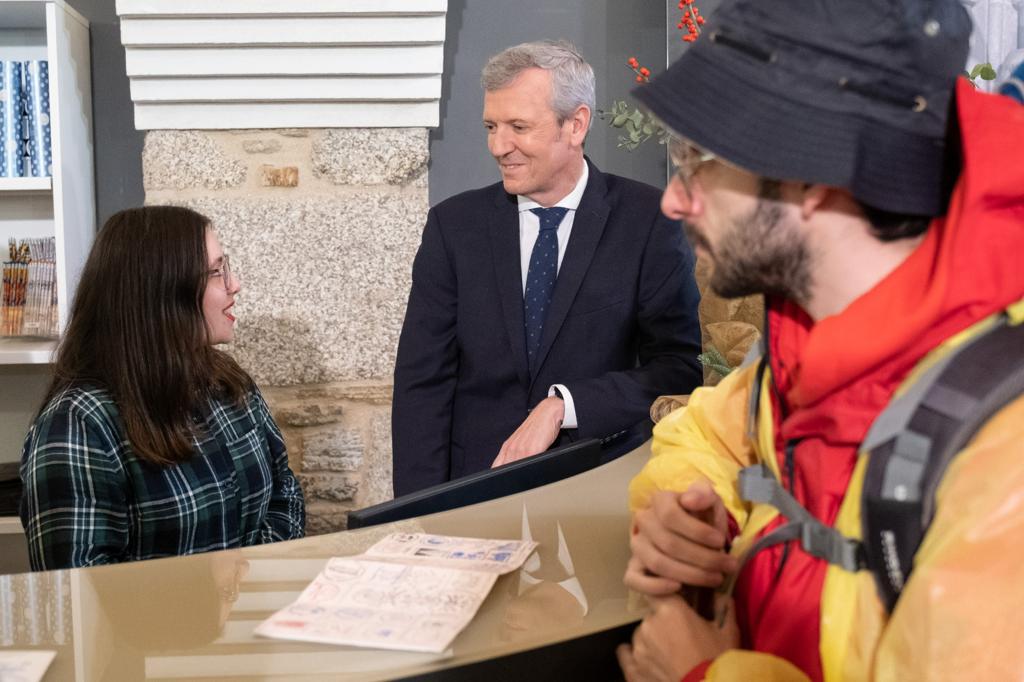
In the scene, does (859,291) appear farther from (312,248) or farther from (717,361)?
(312,248)

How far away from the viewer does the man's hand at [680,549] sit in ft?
3.62

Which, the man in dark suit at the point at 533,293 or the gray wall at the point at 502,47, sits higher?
the gray wall at the point at 502,47

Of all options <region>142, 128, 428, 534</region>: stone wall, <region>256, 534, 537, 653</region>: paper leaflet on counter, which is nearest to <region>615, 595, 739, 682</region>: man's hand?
<region>256, 534, 537, 653</region>: paper leaflet on counter

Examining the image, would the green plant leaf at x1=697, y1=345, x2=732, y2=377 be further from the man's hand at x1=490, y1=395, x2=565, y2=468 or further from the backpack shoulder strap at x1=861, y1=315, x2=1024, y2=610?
the backpack shoulder strap at x1=861, y1=315, x2=1024, y2=610

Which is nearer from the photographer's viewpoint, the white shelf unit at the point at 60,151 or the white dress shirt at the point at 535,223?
the white dress shirt at the point at 535,223

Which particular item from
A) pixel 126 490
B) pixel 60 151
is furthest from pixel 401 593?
pixel 60 151

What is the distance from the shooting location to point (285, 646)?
104 cm

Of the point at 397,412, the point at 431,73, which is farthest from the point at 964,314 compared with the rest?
the point at 431,73

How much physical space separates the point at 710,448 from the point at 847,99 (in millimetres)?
534

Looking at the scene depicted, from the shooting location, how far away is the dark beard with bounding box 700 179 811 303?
96cm

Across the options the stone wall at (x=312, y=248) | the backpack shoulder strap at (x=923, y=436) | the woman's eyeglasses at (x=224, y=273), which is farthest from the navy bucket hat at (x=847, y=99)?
the stone wall at (x=312, y=248)

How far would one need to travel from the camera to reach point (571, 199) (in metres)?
2.42

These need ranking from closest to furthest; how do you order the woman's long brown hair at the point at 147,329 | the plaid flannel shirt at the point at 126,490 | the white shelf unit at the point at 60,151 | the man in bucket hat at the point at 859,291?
the man in bucket hat at the point at 859,291 < the plaid flannel shirt at the point at 126,490 < the woman's long brown hair at the point at 147,329 < the white shelf unit at the point at 60,151

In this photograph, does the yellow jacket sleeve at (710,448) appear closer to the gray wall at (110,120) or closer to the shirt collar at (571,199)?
the shirt collar at (571,199)
